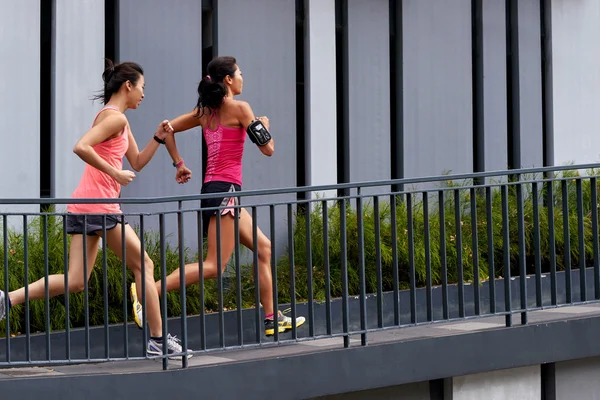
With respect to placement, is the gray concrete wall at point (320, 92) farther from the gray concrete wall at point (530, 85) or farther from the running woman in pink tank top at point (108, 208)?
the running woman in pink tank top at point (108, 208)

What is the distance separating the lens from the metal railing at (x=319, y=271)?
225 inches

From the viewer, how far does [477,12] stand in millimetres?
11539

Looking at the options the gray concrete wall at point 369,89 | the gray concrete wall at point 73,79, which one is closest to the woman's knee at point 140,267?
the gray concrete wall at point 73,79

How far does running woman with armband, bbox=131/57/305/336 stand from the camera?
6.25m

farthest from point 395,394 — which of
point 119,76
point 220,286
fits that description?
point 119,76

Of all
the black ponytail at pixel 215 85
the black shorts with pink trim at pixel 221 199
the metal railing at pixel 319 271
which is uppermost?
the black ponytail at pixel 215 85

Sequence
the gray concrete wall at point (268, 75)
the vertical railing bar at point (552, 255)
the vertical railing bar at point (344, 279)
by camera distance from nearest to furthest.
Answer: the vertical railing bar at point (344, 279)
the vertical railing bar at point (552, 255)
the gray concrete wall at point (268, 75)

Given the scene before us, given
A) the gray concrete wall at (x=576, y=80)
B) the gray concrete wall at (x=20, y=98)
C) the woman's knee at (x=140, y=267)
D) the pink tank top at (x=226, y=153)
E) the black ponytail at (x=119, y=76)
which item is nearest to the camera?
the woman's knee at (x=140, y=267)

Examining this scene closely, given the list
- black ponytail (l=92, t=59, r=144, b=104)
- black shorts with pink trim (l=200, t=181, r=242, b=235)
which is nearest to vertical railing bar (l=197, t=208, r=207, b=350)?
black shorts with pink trim (l=200, t=181, r=242, b=235)

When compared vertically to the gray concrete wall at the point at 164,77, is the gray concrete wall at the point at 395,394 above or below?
below

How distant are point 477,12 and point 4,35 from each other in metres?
5.76

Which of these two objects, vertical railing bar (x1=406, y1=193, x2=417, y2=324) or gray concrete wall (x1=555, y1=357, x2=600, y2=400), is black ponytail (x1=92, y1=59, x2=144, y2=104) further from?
gray concrete wall (x1=555, y1=357, x2=600, y2=400)

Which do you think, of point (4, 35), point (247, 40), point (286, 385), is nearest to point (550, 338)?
point (286, 385)

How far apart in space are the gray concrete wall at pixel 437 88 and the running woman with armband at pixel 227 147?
4412 millimetres
